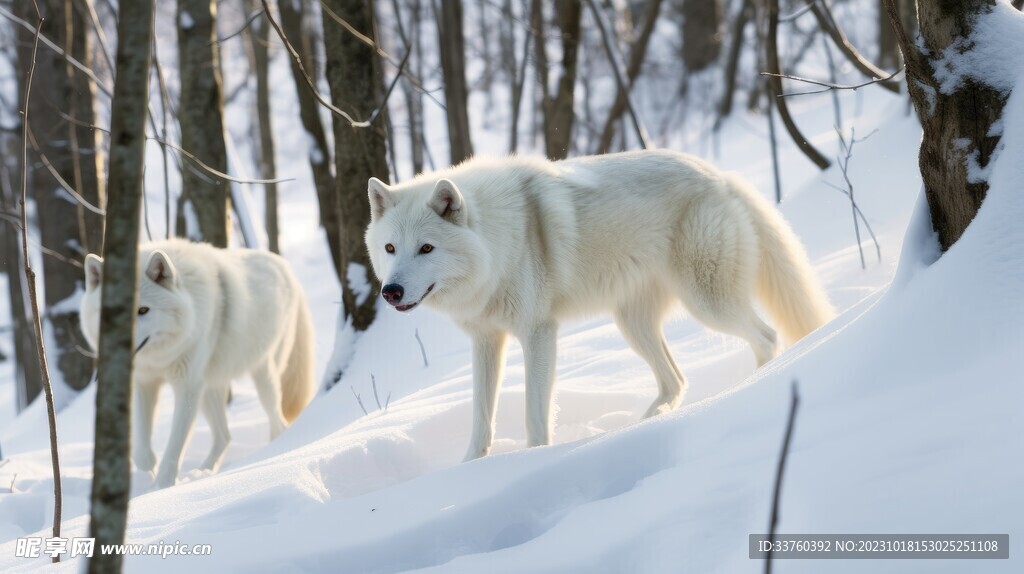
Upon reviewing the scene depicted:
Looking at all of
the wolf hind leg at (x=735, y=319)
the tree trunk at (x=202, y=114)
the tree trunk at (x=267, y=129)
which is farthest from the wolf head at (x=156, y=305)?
the tree trunk at (x=267, y=129)

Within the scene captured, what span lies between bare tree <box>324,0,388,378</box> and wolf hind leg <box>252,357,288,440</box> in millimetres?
661

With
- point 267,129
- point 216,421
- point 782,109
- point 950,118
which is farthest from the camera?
point 267,129

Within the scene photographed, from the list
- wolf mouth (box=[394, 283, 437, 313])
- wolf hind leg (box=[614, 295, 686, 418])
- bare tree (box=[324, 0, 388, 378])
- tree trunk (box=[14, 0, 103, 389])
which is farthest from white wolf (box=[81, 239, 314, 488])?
tree trunk (box=[14, 0, 103, 389])

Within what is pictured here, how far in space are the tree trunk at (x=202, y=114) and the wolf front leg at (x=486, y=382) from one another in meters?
4.27

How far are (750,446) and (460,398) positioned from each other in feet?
8.80

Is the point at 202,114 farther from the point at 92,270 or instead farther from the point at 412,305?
the point at 412,305

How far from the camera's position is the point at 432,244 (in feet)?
12.7

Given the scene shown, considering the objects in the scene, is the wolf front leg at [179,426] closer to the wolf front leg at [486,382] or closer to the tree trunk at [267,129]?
the wolf front leg at [486,382]

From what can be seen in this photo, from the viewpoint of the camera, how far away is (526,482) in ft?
9.00

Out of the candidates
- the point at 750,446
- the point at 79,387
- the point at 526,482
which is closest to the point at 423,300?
the point at 526,482

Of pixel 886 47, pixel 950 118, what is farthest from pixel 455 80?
pixel 886 47

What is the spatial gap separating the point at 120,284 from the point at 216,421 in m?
4.85

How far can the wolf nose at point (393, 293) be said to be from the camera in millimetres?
3637

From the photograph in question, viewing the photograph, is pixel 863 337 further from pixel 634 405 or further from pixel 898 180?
pixel 898 180
